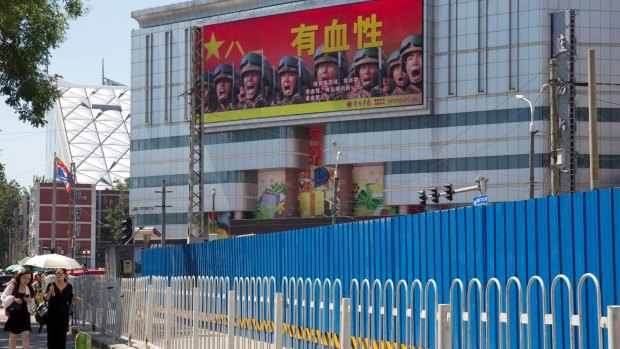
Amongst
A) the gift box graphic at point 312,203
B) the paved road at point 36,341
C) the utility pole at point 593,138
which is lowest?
the paved road at point 36,341

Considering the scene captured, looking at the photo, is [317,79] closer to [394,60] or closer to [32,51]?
[394,60]

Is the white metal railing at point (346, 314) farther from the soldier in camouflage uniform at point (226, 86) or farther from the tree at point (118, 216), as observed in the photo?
the tree at point (118, 216)

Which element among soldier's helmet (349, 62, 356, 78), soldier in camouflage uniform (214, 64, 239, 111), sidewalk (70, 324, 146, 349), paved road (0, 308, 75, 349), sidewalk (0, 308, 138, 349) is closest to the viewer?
sidewalk (70, 324, 146, 349)

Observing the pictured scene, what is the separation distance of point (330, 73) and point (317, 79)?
1343 mm

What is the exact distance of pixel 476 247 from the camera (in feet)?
46.7

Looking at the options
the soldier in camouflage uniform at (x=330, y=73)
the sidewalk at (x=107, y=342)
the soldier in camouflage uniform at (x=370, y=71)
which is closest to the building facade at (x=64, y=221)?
the soldier in camouflage uniform at (x=330, y=73)

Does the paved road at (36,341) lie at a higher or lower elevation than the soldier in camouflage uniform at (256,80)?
lower

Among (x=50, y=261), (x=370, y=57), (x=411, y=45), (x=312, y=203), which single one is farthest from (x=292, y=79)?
(x=50, y=261)

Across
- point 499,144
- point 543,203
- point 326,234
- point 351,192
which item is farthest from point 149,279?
point 351,192

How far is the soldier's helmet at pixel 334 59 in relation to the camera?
9362cm

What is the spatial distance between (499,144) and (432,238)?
7332 centimetres

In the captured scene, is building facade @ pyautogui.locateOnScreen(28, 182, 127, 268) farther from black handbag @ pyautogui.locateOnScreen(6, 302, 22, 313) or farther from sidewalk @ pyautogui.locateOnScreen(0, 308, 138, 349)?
black handbag @ pyautogui.locateOnScreen(6, 302, 22, 313)

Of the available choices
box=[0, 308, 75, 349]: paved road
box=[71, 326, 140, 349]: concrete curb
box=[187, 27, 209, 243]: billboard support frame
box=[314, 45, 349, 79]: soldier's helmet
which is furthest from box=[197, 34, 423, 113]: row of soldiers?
box=[71, 326, 140, 349]: concrete curb

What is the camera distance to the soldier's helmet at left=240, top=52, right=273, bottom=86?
98381mm
